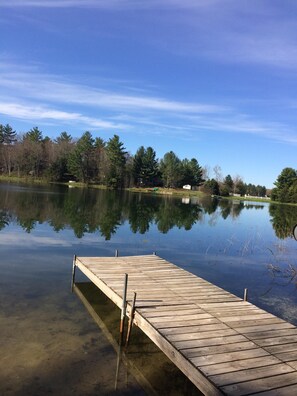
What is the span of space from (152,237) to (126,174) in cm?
6411

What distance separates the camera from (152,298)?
724cm

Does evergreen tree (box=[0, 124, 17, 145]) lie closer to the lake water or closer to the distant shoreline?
the distant shoreline

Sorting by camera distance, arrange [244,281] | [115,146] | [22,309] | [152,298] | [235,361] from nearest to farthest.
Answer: [235,361], [152,298], [22,309], [244,281], [115,146]

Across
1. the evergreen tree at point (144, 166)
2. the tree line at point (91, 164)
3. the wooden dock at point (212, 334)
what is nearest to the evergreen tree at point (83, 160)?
the tree line at point (91, 164)

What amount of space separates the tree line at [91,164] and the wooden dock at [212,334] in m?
69.1

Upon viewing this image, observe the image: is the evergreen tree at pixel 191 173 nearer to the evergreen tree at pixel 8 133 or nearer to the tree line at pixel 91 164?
the tree line at pixel 91 164

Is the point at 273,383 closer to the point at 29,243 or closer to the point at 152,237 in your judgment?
the point at 29,243

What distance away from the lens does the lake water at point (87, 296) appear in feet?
17.7

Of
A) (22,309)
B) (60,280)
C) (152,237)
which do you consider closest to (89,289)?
(60,280)

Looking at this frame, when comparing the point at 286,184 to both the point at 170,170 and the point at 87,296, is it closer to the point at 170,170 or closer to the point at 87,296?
the point at 170,170

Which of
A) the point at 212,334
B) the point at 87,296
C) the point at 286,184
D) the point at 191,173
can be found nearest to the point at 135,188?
the point at 191,173

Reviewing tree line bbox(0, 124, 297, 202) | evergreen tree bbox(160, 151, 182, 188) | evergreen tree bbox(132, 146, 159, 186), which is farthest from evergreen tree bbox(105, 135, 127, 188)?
evergreen tree bbox(160, 151, 182, 188)

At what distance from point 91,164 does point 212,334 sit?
75.0 metres

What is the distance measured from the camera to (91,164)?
78875 mm
